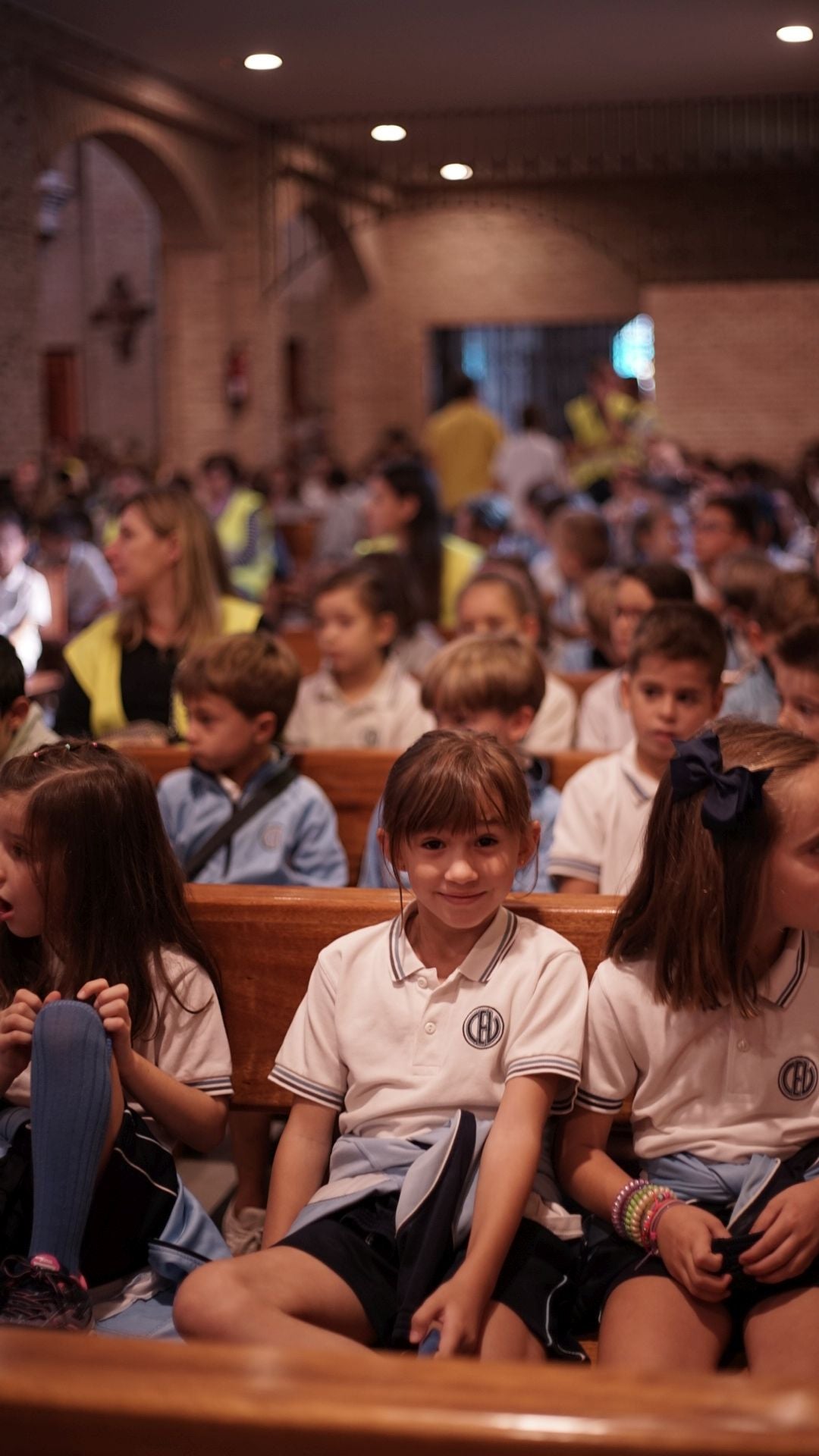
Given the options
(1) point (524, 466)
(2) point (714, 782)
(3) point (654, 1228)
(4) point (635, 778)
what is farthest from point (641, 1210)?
(1) point (524, 466)

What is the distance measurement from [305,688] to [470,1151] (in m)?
2.98

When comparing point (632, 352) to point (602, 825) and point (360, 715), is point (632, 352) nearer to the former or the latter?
point (360, 715)

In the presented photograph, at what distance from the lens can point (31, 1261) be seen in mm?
2057

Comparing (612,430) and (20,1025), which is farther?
(612,430)

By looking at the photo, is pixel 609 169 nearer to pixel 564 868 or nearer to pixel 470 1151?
pixel 564 868

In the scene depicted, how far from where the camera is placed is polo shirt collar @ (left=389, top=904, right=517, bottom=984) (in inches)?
91.7

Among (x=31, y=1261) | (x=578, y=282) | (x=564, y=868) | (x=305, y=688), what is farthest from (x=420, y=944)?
(x=578, y=282)

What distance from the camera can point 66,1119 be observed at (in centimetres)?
211

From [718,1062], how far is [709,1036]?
4cm

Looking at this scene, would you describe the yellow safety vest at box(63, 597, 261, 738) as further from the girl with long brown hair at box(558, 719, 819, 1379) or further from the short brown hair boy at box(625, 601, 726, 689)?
the girl with long brown hair at box(558, 719, 819, 1379)

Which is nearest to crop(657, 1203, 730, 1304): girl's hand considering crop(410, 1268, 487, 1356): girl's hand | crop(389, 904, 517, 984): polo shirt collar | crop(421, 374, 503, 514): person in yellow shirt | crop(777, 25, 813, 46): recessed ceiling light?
crop(410, 1268, 487, 1356): girl's hand

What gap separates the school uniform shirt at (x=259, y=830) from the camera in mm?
3533

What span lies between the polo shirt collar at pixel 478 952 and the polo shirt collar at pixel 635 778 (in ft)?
3.23

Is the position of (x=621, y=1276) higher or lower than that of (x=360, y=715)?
lower
